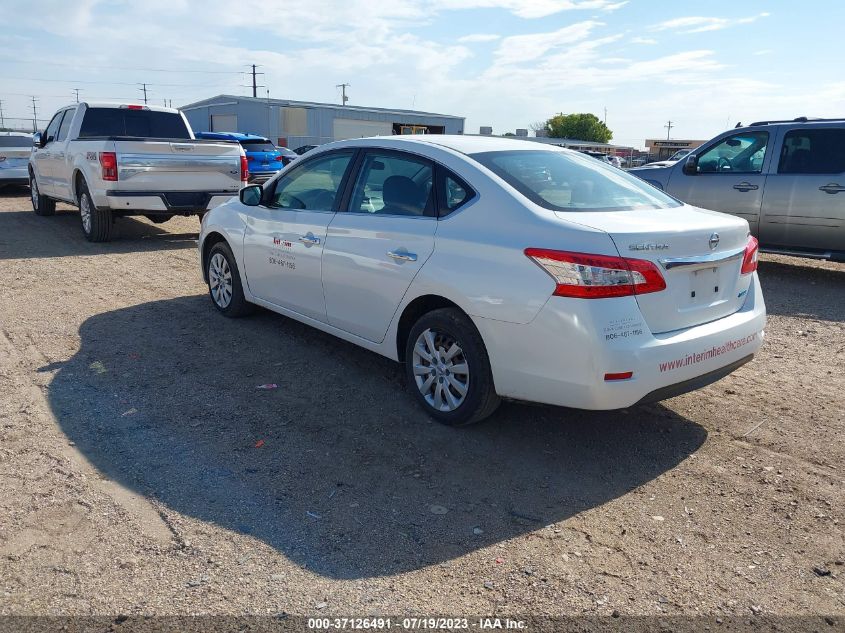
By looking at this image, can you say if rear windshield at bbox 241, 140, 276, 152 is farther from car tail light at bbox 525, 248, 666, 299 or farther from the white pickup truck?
car tail light at bbox 525, 248, 666, 299

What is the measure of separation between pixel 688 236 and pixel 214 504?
9.15 feet

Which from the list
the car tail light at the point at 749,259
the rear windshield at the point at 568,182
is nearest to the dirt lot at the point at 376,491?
the car tail light at the point at 749,259

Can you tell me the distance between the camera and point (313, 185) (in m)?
5.45

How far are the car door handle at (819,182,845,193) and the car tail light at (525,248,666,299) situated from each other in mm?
6343

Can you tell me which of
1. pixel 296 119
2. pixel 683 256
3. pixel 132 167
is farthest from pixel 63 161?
pixel 296 119

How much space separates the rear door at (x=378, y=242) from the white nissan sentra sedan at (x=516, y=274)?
0.03 ft

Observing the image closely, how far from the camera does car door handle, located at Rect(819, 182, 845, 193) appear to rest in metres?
8.47

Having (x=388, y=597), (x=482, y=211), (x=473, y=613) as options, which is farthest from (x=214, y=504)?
(x=482, y=211)

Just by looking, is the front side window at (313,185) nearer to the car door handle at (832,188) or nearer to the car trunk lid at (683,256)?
the car trunk lid at (683,256)

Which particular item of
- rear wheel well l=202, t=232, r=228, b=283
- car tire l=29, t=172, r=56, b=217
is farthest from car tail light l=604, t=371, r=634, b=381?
car tire l=29, t=172, r=56, b=217

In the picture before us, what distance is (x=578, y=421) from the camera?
176 inches

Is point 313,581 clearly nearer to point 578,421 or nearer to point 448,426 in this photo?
point 448,426

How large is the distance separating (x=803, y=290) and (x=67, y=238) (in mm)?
10524

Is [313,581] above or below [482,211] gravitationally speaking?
below
